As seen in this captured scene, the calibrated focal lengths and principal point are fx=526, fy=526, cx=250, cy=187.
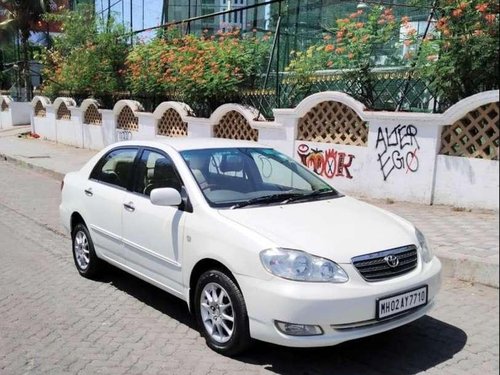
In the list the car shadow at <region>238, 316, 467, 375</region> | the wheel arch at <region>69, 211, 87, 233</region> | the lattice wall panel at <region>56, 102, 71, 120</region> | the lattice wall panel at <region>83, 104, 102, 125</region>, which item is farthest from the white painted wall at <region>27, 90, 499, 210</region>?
the lattice wall panel at <region>56, 102, 71, 120</region>

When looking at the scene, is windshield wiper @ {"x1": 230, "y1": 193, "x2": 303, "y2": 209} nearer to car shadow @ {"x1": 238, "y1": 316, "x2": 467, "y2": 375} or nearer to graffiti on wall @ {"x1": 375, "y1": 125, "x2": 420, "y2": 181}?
car shadow @ {"x1": 238, "y1": 316, "x2": 467, "y2": 375}

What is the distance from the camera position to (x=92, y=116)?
18500mm

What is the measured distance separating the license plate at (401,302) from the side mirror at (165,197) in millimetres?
1695

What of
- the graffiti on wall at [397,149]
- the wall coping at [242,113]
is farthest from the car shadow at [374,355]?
the wall coping at [242,113]

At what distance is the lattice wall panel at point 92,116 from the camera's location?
18.1 metres

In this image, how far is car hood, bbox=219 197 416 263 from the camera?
3.46 meters

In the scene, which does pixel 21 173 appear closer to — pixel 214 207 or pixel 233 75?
pixel 233 75

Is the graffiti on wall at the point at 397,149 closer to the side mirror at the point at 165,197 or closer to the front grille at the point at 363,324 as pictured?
the front grille at the point at 363,324

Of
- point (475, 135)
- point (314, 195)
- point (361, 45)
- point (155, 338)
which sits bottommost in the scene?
point (155, 338)

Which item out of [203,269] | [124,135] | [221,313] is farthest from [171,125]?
[221,313]

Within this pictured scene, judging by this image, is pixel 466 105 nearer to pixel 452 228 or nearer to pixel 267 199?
pixel 452 228

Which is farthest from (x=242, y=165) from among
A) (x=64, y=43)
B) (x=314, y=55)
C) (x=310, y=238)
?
(x=64, y=43)

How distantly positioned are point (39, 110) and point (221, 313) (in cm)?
2198

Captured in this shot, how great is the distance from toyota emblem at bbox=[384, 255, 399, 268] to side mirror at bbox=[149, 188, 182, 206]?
1.63 meters
